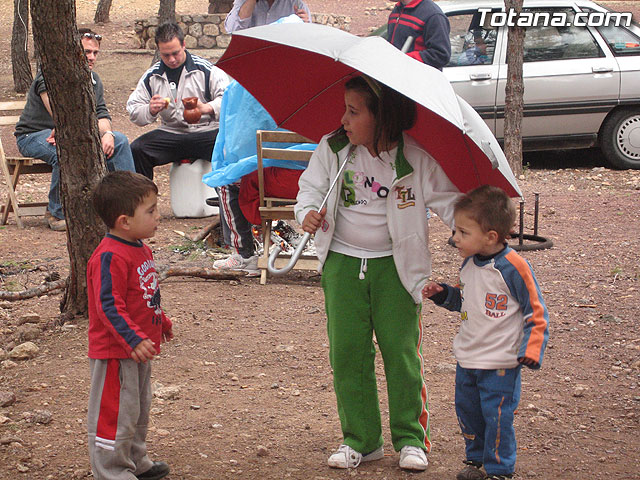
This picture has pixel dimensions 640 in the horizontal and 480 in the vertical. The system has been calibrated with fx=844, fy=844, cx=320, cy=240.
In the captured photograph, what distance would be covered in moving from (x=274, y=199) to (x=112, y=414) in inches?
121

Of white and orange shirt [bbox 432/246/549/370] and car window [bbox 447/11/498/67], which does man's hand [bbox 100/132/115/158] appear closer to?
car window [bbox 447/11/498/67]

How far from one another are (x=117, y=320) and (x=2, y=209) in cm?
608

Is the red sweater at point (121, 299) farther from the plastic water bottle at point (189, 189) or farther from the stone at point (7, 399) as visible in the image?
the plastic water bottle at point (189, 189)

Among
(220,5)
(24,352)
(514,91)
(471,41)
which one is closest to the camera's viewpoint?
(24,352)

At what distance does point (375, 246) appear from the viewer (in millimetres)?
3188

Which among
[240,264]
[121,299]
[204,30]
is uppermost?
[121,299]

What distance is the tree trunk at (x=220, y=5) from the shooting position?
70.9ft

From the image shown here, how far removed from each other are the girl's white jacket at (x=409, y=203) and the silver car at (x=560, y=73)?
6.58 metres

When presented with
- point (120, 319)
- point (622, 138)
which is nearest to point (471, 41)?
point (622, 138)

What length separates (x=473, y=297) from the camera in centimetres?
300

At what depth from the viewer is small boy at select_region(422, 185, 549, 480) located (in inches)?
114

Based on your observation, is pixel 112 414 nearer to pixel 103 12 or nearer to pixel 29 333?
pixel 29 333

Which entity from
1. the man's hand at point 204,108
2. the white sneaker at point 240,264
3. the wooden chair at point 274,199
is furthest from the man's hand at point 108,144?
the wooden chair at point 274,199

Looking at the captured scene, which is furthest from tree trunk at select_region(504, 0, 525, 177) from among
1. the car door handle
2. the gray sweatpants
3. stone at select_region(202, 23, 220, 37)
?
stone at select_region(202, 23, 220, 37)
